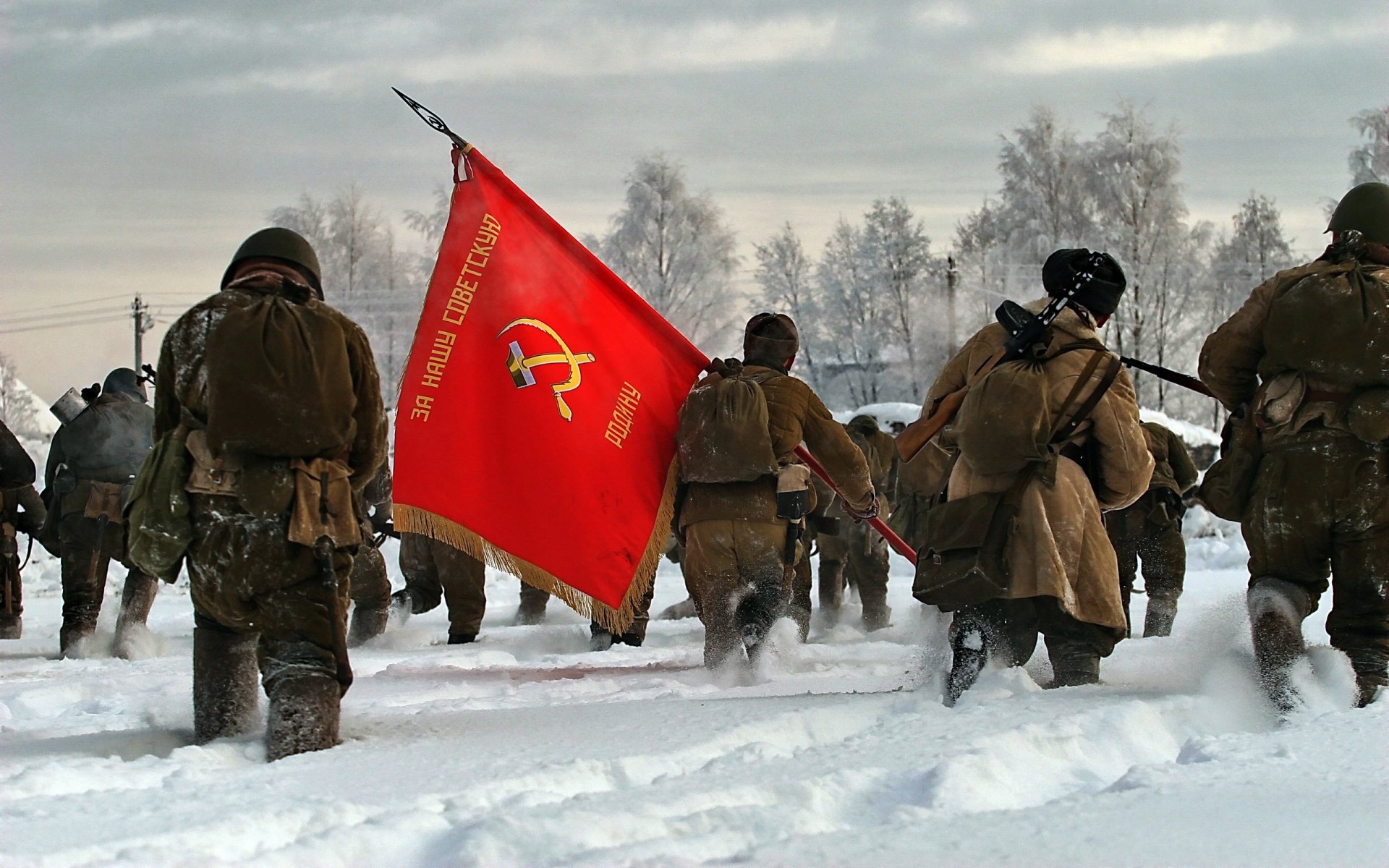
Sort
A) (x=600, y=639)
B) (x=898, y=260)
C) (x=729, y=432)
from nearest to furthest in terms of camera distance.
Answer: (x=729, y=432) < (x=600, y=639) < (x=898, y=260)

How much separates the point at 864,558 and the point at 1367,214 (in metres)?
6.34

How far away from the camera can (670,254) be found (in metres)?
42.8

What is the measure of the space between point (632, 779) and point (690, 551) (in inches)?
133

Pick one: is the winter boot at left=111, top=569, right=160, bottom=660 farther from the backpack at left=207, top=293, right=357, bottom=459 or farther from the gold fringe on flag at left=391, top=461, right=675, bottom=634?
the backpack at left=207, top=293, right=357, bottom=459

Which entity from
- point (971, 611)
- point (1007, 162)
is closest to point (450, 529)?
point (971, 611)

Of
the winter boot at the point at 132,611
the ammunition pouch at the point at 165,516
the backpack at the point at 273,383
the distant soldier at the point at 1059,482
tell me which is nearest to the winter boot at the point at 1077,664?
the distant soldier at the point at 1059,482

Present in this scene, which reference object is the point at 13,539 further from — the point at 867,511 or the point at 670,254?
the point at 670,254

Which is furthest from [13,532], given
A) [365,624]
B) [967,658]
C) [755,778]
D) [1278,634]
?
[1278,634]

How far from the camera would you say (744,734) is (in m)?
4.43

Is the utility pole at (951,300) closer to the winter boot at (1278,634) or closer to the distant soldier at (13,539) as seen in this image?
the distant soldier at (13,539)

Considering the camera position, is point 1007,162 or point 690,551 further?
point 1007,162

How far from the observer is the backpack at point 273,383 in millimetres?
4344

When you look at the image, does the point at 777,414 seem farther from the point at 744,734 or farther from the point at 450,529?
the point at 744,734

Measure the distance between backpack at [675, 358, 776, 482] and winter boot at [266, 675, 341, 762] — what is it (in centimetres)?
295
